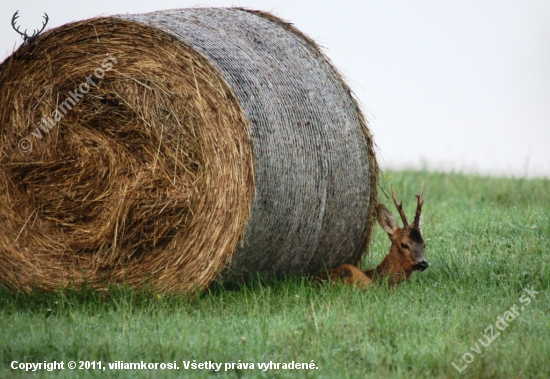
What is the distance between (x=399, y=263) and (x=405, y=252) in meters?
0.11

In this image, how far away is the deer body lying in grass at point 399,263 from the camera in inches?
245

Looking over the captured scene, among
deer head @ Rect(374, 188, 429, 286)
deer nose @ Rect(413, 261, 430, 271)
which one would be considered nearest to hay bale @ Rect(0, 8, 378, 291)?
deer head @ Rect(374, 188, 429, 286)

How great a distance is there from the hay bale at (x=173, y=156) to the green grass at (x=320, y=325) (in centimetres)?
31

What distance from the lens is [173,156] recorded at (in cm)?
594

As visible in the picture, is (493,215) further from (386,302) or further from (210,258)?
(210,258)

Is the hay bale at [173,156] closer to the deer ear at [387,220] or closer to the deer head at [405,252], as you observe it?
the deer ear at [387,220]

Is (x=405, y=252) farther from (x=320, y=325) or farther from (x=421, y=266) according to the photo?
(x=320, y=325)

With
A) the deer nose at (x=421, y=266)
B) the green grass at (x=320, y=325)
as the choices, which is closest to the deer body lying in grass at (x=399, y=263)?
the deer nose at (x=421, y=266)

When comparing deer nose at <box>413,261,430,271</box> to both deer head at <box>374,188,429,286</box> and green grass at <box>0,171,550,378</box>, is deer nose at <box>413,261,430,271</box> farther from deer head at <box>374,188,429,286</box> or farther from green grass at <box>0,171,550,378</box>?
green grass at <box>0,171,550,378</box>

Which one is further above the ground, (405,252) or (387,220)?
(387,220)

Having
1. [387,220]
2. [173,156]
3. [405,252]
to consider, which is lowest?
[405,252]

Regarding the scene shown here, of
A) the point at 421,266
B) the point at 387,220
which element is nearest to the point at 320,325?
the point at 421,266

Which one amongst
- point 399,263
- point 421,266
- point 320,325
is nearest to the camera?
point 320,325

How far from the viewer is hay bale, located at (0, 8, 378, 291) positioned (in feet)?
18.9
